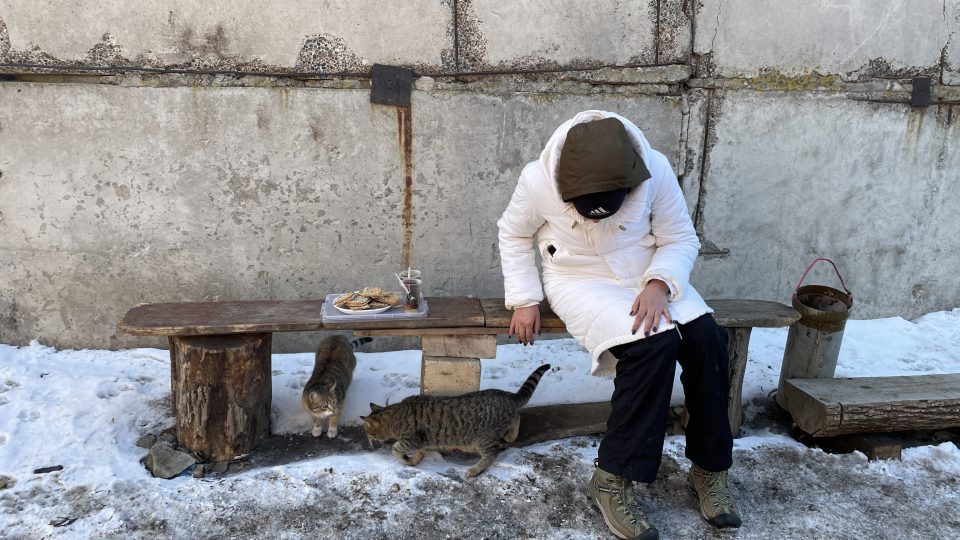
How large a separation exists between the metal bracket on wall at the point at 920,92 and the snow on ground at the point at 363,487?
8.47ft

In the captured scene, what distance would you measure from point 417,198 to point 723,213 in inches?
88.3

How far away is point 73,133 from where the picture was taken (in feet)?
12.5

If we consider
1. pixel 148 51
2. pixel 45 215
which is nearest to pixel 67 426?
pixel 45 215

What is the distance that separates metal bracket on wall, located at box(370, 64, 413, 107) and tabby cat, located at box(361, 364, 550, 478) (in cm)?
191

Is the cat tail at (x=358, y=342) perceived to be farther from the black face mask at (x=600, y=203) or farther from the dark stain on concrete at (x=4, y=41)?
the dark stain on concrete at (x=4, y=41)

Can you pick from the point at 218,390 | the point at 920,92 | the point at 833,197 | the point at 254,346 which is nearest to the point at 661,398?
the point at 254,346

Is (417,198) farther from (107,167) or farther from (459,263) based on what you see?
(107,167)

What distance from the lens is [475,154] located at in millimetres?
4188

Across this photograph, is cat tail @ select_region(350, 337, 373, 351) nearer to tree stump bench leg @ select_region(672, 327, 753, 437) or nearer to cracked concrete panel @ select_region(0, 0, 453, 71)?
cracked concrete panel @ select_region(0, 0, 453, 71)

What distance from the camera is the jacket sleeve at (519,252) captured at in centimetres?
305

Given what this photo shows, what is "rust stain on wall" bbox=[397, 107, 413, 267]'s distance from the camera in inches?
160

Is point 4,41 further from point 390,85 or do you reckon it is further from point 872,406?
point 872,406

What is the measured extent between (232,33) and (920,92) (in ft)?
15.7

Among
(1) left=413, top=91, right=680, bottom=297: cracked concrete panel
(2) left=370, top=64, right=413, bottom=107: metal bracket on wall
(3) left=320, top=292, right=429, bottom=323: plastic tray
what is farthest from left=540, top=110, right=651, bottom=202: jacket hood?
(2) left=370, top=64, right=413, bottom=107: metal bracket on wall
